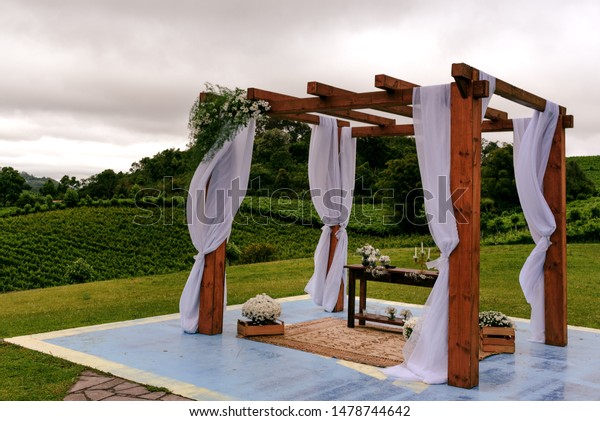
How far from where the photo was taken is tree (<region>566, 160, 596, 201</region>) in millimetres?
20172

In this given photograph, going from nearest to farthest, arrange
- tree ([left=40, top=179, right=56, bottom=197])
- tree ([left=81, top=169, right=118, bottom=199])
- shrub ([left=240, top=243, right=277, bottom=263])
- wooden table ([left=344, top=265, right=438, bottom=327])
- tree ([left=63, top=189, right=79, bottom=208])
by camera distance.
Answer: wooden table ([left=344, top=265, right=438, bottom=327]) → shrub ([left=240, top=243, right=277, bottom=263]) → tree ([left=63, top=189, right=79, bottom=208]) → tree ([left=40, top=179, right=56, bottom=197]) → tree ([left=81, top=169, right=118, bottom=199])

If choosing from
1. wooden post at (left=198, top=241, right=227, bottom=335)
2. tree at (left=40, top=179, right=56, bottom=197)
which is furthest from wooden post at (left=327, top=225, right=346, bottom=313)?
tree at (left=40, top=179, right=56, bottom=197)

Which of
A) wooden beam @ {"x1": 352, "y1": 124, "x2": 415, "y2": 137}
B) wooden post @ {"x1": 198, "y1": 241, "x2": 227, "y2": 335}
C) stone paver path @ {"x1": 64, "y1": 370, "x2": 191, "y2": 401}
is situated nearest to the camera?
stone paver path @ {"x1": 64, "y1": 370, "x2": 191, "y2": 401}

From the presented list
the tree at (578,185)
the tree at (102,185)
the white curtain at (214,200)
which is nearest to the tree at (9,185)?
the tree at (102,185)

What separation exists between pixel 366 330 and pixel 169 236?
12.6 metres

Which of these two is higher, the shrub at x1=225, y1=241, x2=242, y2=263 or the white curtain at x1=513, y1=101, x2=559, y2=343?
the white curtain at x1=513, y1=101, x2=559, y2=343

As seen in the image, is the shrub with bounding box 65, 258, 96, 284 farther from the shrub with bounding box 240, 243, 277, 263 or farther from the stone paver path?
the stone paver path

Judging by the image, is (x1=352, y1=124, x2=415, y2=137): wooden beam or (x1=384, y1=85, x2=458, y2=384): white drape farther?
(x1=352, y1=124, x2=415, y2=137): wooden beam

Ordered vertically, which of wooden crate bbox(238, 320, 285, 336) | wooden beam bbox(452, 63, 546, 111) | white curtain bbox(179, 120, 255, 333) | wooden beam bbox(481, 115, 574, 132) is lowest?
wooden crate bbox(238, 320, 285, 336)

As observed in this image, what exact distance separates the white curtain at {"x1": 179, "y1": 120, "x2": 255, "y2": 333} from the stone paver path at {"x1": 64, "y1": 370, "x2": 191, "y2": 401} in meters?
1.97

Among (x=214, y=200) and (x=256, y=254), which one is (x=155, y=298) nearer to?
(x=214, y=200)

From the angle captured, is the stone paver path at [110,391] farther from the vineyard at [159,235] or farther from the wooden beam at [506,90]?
the vineyard at [159,235]

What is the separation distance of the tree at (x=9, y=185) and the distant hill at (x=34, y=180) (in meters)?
0.99
